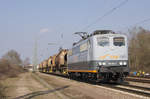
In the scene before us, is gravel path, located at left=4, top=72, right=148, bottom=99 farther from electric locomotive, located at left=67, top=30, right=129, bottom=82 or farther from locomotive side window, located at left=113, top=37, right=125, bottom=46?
locomotive side window, located at left=113, top=37, right=125, bottom=46

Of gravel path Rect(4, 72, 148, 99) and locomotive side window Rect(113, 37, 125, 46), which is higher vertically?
locomotive side window Rect(113, 37, 125, 46)

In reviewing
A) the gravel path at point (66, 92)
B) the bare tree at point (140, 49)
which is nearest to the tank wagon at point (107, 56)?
the gravel path at point (66, 92)

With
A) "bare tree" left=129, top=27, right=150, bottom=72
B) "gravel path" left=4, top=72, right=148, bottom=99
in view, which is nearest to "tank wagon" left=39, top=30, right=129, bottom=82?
"gravel path" left=4, top=72, right=148, bottom=99

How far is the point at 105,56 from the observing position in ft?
50.3

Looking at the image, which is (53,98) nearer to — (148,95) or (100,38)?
(148,95)

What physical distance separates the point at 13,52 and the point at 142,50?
216 feet

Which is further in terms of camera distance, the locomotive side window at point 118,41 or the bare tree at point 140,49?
the bare tree at point 140,49

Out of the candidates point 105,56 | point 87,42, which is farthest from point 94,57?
point 87,42

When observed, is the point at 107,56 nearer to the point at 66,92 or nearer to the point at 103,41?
the point at 103,41

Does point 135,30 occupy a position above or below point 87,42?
above

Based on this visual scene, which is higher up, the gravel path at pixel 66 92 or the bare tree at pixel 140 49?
the bare tree at pixel 140 49

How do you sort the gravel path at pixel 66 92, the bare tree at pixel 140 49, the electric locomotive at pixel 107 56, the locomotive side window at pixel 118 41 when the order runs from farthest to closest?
the bare tree at pixel 140 49 → the locomotive side window at pixel 118 41 → the electric locomotive at pixel 107 56 → the gravel path at pixel 66 92

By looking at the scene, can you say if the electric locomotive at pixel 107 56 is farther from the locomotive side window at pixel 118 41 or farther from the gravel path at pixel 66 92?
the gravel path at pixel 66 92

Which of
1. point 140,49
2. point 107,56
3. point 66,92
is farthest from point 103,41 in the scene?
point 140,49
